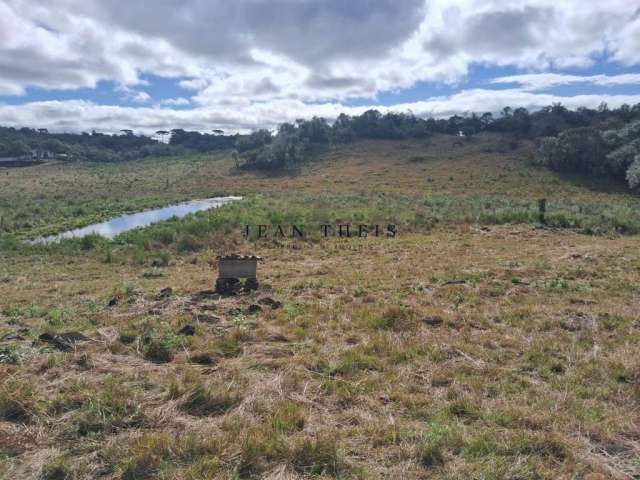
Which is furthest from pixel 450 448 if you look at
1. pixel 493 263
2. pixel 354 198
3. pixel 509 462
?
pixel 354 198

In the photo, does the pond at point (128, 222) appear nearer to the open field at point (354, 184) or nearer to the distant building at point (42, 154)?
the open field at point (354, 184)

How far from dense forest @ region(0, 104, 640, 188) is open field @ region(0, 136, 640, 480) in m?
40.9

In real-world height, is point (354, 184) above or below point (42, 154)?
below

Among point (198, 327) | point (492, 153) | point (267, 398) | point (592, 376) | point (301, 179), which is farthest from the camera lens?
point (492, 153)

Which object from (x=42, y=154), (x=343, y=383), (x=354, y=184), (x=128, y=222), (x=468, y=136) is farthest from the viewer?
(x=42, y=154)

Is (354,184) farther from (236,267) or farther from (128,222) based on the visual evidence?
(236,267)

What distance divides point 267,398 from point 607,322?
589 centimetres

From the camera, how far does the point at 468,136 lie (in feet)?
251

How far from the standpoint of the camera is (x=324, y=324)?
7715mm

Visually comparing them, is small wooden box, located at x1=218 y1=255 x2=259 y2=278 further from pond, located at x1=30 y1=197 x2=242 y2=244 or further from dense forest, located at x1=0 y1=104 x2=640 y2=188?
dense forest, located at x1=0 y1=104 x2=640 y2=188

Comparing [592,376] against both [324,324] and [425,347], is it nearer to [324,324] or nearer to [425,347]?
[425,347]

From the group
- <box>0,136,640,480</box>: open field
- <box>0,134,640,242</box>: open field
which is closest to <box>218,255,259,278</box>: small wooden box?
<box>0,136,640,480</box>: open field

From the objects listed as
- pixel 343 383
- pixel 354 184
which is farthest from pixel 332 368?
pixel 354 184

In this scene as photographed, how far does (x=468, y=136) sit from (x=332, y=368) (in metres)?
77.2
